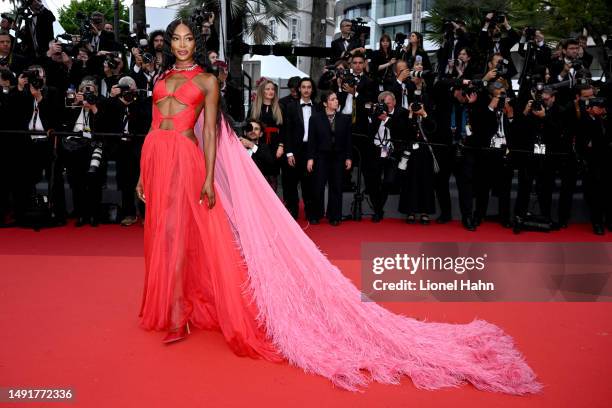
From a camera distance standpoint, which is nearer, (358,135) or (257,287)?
(257,287)

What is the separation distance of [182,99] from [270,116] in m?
4.43

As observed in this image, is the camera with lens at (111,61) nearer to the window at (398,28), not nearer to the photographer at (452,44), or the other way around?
the photographer at (452,44)

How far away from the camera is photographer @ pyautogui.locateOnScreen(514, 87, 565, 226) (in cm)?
807

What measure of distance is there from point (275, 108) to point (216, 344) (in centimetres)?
483

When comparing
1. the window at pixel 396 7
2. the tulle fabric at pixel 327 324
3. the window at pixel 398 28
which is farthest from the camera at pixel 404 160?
the window at pixel 396 7

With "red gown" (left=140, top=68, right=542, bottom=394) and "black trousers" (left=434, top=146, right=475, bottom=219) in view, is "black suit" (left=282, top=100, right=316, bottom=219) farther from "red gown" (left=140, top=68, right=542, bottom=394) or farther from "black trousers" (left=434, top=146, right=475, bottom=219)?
Answer: "red gown" (left=140, top=68, right=542, bottom=394)

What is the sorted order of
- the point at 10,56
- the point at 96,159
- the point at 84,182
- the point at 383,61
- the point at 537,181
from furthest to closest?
the point at 383,61
the point at 10,56
the point at 537,181
the point at 84,182
the point at 96,159

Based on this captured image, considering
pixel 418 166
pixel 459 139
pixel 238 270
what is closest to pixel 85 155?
pixel 418 166

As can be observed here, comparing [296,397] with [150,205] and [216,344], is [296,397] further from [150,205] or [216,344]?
[150,205]

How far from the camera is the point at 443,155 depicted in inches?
328

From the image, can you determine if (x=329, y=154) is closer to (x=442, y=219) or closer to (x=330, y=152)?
(x=330, y=152)

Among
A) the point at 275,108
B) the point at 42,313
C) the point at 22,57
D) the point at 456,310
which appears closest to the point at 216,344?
the point at 42,313

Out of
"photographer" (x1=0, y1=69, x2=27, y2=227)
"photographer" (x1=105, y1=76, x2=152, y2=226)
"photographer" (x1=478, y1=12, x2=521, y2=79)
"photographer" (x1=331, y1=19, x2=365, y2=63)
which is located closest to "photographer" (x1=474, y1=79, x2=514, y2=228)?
"photographer" (x1=478, y1=12, x2=521, y2=79)

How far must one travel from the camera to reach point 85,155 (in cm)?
775
